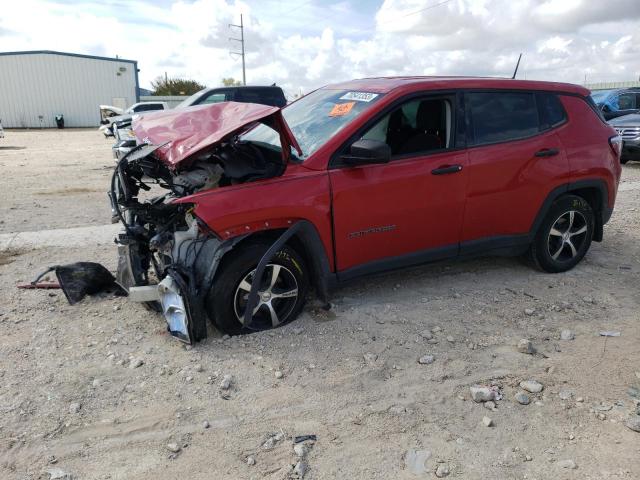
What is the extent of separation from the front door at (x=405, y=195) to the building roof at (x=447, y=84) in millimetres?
122

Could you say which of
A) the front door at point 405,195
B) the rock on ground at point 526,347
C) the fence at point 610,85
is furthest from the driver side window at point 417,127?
the fence at point 610,85

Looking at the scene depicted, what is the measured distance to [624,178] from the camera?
1134 centimetres

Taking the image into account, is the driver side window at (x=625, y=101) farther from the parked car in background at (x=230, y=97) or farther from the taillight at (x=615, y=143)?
the taillight at (x=615, y=143)

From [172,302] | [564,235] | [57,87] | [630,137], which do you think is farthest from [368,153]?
[57,87]

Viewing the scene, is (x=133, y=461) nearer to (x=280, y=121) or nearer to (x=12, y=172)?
(x=280, y=121)

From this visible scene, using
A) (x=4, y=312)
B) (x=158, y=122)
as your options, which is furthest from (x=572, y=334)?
(x=4, y=312)

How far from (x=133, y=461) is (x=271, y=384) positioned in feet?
3.07

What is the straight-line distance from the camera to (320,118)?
14.2 ft

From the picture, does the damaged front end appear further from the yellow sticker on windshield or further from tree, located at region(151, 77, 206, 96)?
tree, located at region(151, 77, 206, 96)

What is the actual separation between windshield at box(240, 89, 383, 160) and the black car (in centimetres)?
738

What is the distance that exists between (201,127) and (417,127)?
6.00 ft

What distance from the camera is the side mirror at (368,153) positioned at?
371 centimetres

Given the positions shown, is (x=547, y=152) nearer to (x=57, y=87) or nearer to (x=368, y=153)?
(x=368, y=153)

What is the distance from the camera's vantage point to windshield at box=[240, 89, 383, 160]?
13.3 feet
